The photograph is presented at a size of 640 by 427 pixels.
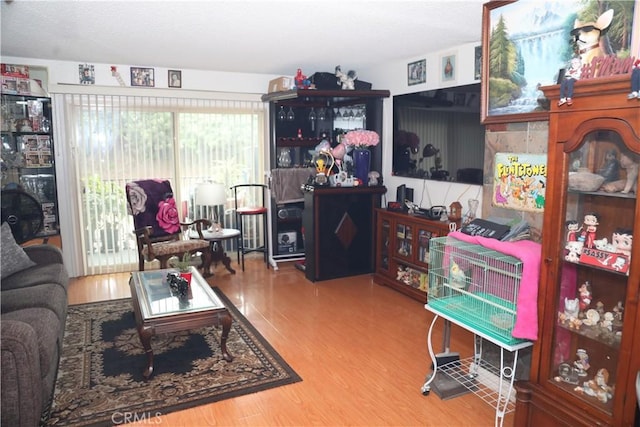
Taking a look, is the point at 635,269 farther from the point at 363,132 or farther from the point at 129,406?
the point at 363,132

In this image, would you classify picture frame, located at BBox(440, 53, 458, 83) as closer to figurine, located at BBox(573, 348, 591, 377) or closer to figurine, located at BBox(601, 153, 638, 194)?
figurine, located at BBox(601, 153, 638, 194)

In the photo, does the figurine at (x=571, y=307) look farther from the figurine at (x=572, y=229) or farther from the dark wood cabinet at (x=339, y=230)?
the dark wood cabinet at (x=339, y=230)

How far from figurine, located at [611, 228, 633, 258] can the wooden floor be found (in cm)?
117

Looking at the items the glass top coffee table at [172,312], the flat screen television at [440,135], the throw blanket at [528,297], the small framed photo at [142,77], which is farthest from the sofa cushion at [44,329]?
the flat screen television at [440,135]

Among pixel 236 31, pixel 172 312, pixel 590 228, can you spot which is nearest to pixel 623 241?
pixel 590 228

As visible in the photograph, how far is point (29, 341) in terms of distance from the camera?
85.1 inches

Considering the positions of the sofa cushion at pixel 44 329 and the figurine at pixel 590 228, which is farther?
the sofa cushion at pixel 44 329

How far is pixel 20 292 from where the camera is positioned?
3.03 m

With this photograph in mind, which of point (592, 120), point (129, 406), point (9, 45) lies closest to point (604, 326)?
point (592, 120)

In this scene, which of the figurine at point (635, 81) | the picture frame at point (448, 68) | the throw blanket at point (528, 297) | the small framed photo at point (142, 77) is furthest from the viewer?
the small framed photo at point (142, 77)

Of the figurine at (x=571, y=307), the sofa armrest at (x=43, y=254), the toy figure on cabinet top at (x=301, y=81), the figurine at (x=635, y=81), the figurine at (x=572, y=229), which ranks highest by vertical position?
the toy figure on cabinet top at (x=301, y=81)

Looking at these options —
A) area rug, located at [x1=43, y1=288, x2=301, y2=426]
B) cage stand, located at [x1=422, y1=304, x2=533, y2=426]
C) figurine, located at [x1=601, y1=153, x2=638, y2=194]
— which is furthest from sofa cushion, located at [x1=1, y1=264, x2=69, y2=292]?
figurine, located at [x1=601, y1=153, x2=638, y2=194]

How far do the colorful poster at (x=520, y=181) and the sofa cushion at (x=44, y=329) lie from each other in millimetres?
2661

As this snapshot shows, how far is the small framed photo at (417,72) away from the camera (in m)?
4.60
